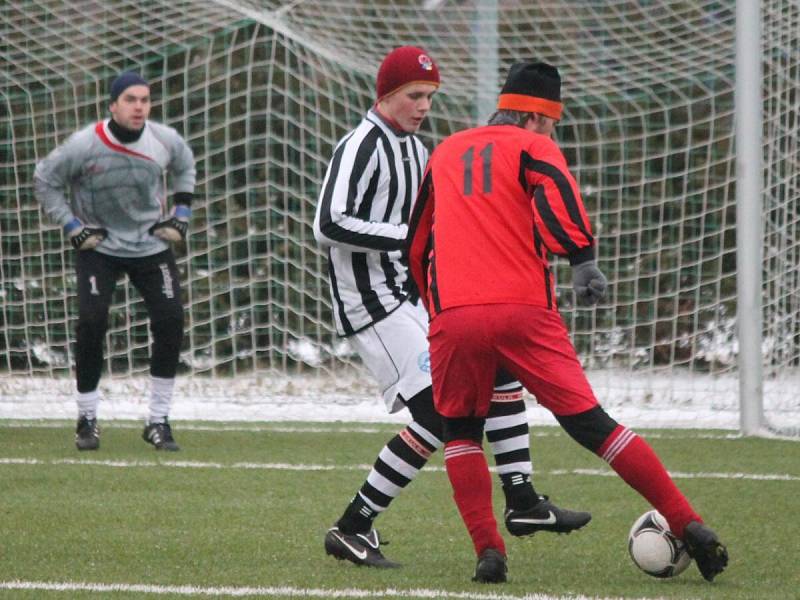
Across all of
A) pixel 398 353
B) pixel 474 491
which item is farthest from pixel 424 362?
pixel 474 491

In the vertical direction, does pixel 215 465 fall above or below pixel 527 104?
below

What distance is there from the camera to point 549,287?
457 cm

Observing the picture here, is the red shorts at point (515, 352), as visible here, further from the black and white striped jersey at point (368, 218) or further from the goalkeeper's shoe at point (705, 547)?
the black and white striped jersey at point (368, 218)

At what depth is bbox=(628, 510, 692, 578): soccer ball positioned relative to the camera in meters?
4.54

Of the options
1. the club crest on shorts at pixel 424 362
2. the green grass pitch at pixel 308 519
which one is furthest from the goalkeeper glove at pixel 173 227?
the club crest on shorts at pixel 424 362

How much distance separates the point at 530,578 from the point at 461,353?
0.71m

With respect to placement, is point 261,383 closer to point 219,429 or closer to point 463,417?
point 219,429

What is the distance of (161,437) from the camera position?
317 inches

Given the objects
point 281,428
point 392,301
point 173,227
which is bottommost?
point 281,428

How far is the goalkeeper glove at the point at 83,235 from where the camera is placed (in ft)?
25.8

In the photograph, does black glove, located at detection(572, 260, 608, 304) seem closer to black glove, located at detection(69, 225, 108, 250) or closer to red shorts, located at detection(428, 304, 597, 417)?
red shorts, located at detection(428, 304, 597, 417)

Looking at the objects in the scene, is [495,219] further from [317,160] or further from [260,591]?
[317,160]

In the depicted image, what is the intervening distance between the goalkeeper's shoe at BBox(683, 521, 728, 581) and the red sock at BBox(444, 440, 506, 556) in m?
0.56

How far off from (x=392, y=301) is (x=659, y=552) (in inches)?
51.4
